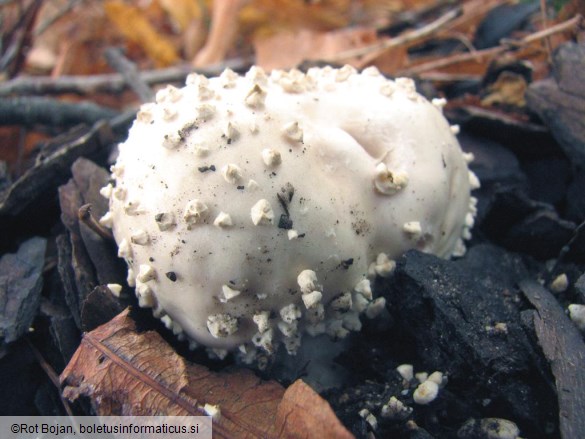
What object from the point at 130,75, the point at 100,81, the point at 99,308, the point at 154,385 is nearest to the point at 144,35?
the point at 100,81

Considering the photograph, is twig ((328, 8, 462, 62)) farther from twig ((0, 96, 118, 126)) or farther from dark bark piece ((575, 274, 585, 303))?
dark bark piece ((575, 274, 585, 303))

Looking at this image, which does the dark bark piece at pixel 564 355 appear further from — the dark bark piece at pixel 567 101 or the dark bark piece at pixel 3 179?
the dark bark piece at pixel 3 179

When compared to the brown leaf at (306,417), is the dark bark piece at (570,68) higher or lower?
higher

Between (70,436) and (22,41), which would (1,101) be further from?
(70,436)

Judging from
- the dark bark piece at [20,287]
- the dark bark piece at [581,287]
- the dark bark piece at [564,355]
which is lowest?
the dark bark piece at [564,355]

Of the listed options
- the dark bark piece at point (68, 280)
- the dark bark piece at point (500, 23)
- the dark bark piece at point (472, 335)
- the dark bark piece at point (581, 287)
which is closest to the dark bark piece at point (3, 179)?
the dark bark piece at point (68, 280)

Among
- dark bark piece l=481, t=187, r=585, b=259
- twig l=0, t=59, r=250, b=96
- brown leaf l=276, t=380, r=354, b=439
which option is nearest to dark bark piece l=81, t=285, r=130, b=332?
brown leaf l=276, t=380, r=354, b=439

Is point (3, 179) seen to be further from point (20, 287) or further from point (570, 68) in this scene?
point (570, 68)
